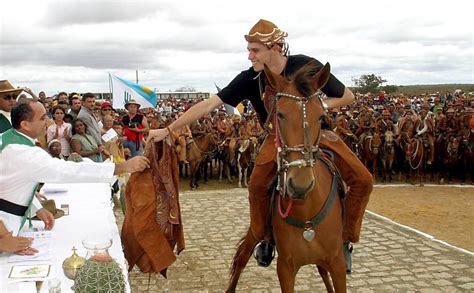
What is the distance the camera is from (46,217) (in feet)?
14.1

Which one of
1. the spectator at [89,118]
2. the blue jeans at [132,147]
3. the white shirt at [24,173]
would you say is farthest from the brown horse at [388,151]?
the white shirt at [24,173]

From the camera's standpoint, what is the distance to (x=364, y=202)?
4.52 meters

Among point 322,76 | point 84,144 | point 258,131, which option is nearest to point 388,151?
point 258,131

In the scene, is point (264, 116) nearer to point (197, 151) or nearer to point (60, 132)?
point (60, 132)

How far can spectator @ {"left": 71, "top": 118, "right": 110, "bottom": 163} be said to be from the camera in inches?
342

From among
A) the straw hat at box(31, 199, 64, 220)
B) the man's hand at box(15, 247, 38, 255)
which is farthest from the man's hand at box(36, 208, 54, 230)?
the man's hand at box(15, 247, 38, 255)

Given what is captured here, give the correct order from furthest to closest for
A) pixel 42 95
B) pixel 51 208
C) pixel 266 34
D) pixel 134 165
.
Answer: pixel 42 95, pixel 51 208, pixel 134 165, pixel 266 34

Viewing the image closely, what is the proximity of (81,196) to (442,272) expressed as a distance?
198 inches

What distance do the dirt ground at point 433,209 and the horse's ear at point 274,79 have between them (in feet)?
20.4

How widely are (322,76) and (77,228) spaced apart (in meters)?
2.66

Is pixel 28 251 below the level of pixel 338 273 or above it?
above

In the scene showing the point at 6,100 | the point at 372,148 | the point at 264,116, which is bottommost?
the point at 372,148

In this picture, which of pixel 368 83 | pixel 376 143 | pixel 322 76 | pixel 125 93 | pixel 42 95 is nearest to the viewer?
pixel 322 76

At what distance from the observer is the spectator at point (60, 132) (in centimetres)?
877
